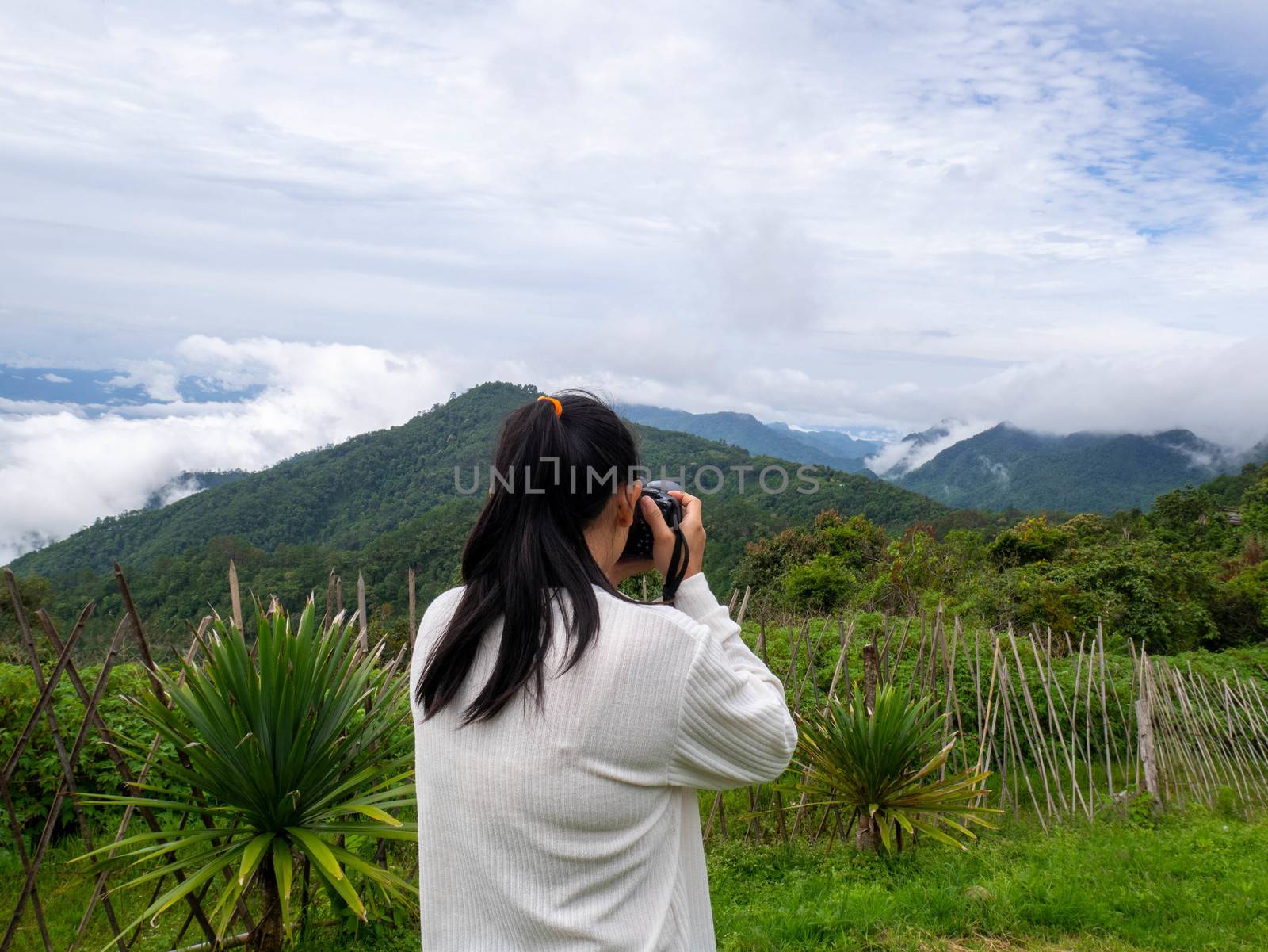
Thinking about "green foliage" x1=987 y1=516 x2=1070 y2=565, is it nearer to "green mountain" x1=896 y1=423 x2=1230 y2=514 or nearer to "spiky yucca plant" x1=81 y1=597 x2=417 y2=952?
"spiky yucca plant" x1=81 y1=597 x2=417 y2=952

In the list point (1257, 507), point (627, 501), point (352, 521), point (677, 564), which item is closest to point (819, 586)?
point (1257, 507)

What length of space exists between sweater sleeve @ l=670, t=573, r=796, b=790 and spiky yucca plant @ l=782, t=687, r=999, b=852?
2561 millimetres

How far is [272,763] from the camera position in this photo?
223 cm

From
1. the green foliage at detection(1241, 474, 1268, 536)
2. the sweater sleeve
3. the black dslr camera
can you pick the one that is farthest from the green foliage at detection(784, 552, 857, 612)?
the sweater sleeve

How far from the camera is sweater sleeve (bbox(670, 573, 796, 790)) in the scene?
2.94 ft

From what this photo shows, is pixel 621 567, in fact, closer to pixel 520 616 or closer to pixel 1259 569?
pixel 520 616

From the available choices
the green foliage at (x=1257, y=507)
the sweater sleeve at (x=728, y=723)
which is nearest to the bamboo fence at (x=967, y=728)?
the sweater sleeve at (x=728, y=723)

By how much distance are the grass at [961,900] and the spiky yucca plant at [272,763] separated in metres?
0.67

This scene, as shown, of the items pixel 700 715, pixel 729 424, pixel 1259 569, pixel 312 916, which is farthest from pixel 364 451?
pixel 729 424

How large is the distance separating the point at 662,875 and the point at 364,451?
36.3 meters

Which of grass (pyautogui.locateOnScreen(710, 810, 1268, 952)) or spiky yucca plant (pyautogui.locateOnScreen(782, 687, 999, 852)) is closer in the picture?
grass (pyautogui.locateOnScreen(710, 810, 1268, 952))

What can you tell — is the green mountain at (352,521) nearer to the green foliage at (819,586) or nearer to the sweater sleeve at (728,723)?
the green foliage at (819,586)

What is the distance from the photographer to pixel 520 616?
91 centimetres

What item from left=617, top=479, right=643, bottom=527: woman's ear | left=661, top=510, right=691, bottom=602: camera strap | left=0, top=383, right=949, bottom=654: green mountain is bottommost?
left=0, top=383, right=949, bottom=654: green mountain
